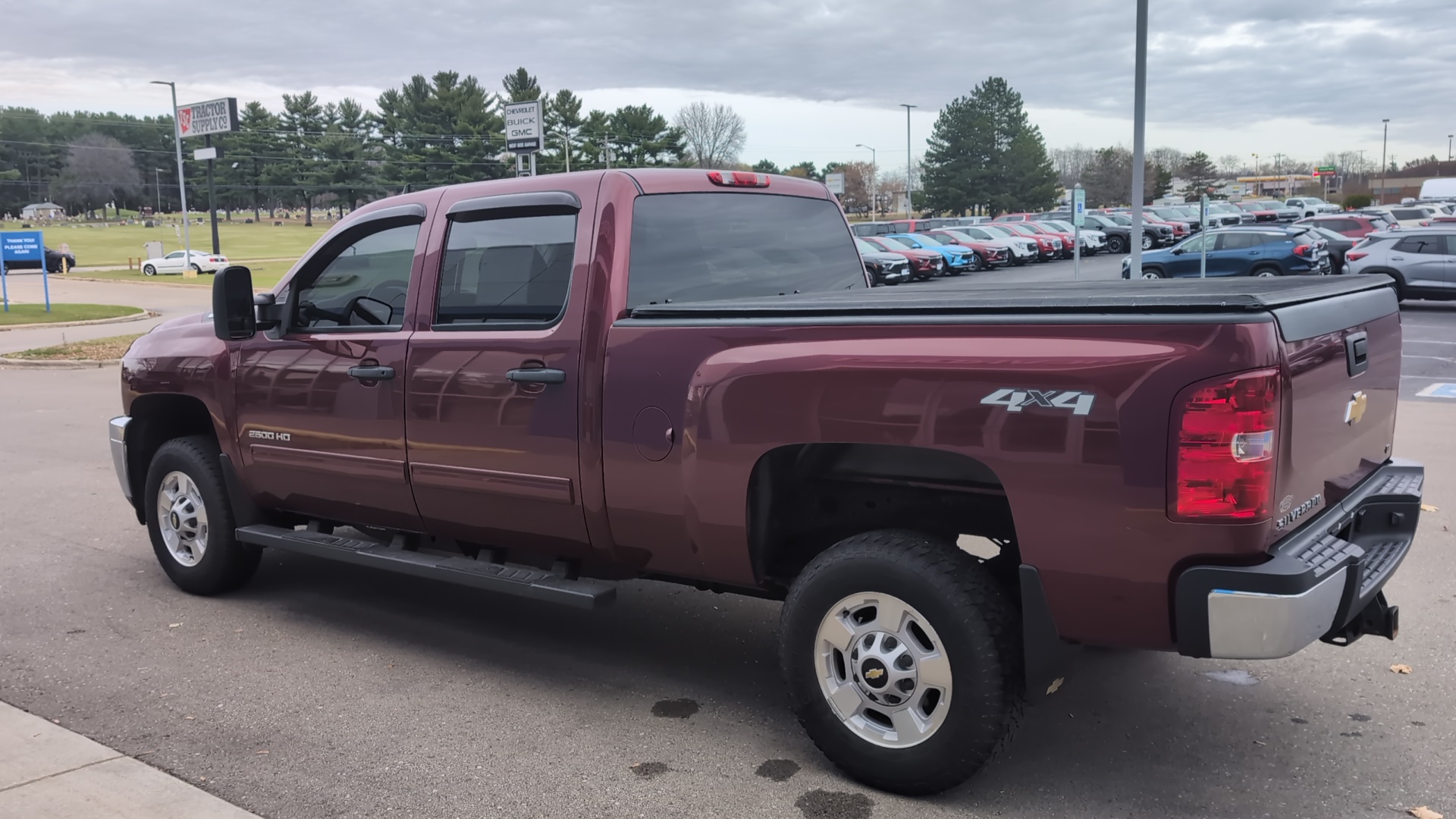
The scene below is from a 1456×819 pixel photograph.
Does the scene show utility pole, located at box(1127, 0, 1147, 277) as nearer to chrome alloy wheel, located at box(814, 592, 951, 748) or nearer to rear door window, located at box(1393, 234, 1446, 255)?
rear door window, located at box(1393, 234, 1446, 255)

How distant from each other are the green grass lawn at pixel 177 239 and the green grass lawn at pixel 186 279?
17.9ft

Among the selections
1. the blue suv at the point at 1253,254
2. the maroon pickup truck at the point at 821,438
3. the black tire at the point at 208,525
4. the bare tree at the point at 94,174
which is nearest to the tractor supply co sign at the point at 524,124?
the blue suv at the point at 1253,254

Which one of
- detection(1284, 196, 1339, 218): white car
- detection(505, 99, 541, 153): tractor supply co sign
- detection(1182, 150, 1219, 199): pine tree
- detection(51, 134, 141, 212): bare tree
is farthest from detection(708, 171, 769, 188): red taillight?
detection(51, 134, 141, 212): bare tree

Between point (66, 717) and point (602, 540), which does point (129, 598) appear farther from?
point (602, 540)

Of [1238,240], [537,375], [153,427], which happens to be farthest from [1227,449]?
[1238,240]

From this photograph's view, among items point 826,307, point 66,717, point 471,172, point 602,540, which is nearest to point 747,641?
point 602,540

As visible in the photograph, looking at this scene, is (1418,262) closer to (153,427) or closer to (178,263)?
(153,427)

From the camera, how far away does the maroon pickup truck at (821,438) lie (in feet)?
9.89

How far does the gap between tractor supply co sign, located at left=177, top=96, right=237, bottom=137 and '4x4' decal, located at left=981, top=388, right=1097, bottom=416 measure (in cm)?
6800

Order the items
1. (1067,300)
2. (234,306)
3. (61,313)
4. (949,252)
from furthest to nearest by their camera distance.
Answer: (949,252) → (61,313) → (234,306) → (1067,300)

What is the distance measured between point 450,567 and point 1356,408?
11.3 ft

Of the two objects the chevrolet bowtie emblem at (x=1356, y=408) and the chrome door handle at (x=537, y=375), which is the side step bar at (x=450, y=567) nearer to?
the chrome door handle at (x=537, y=375)

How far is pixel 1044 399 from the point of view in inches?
123

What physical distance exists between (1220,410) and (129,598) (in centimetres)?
543
